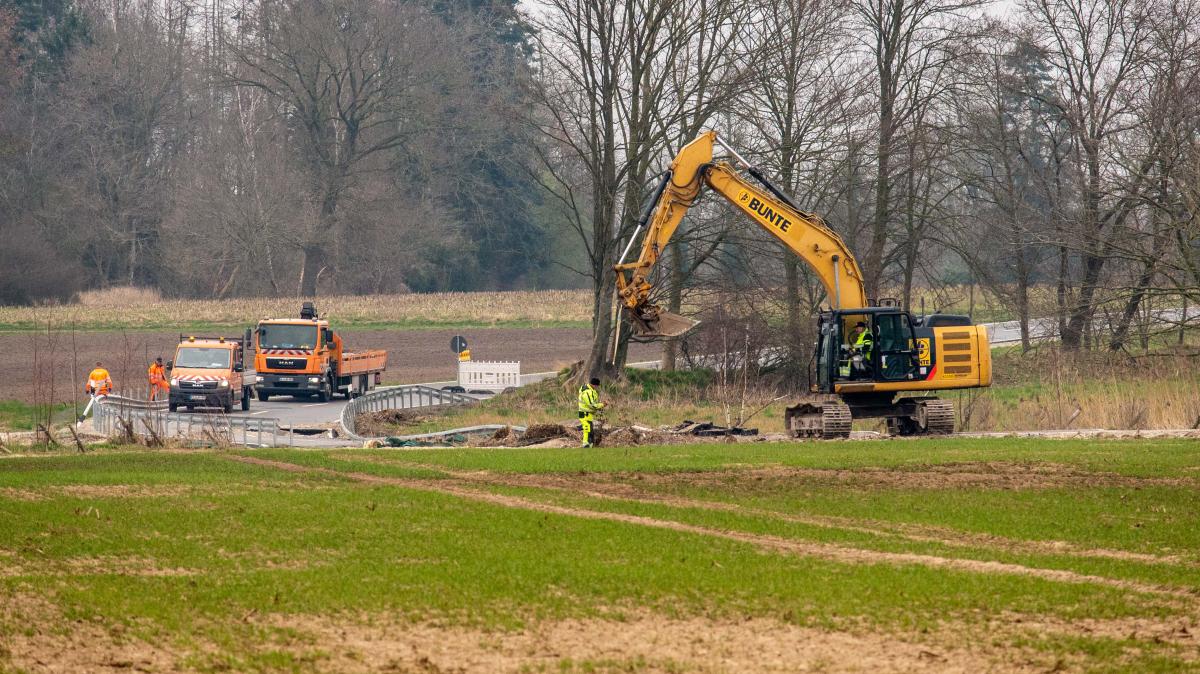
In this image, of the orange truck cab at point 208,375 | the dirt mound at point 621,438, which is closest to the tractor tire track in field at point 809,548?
the dirt mound at point 621,438

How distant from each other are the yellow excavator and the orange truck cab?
15.8 m

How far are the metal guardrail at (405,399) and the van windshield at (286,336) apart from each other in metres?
3.72

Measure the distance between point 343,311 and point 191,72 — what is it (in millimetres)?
24622

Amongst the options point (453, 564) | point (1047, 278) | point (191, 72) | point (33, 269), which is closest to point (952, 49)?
point (1047, 278)

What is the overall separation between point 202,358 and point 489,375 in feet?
34.5

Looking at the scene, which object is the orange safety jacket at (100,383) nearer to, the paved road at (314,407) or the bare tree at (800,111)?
the paved road at (314,407)

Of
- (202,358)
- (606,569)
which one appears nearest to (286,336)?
(202,358)

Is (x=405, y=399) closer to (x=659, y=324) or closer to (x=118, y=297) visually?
(x=659, y=324)

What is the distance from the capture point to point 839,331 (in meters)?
28.8

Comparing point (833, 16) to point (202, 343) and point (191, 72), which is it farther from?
point (191, 72)

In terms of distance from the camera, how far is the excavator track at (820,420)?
28.5 metres

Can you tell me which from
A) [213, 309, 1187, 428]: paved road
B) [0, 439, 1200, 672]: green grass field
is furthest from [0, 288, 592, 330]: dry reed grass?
[0, 439, 1200, 672]: green grass field

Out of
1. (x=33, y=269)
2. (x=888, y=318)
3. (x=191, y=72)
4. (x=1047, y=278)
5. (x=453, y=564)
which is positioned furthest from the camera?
(x=191, y=72)

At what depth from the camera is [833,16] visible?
148 feet
